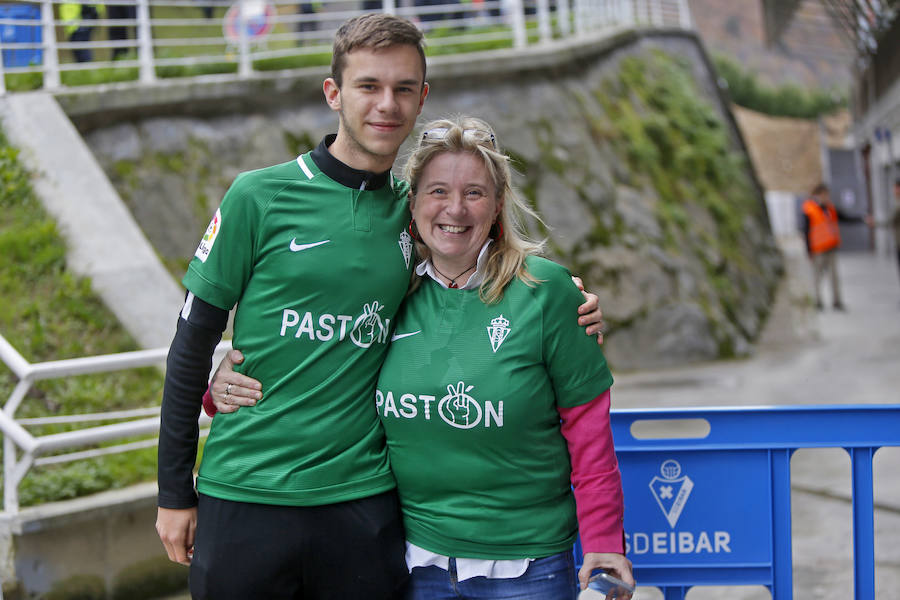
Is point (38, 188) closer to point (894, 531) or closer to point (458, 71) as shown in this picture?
point (458, 71)

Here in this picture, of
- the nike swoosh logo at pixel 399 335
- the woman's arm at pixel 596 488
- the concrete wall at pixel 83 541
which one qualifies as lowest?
the concrete wall at pixel 83 541

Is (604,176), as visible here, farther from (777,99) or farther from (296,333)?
(777,99)

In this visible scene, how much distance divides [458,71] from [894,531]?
804 cm

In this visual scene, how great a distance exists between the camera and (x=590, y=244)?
434 inches

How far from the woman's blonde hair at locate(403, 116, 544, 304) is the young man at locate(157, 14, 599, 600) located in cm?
10

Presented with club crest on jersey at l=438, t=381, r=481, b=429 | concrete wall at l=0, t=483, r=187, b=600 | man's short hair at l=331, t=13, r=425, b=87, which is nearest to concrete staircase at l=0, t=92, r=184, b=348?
concrete wall at l=0, t=483, r=187, b=600

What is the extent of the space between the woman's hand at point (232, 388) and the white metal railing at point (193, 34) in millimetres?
6148

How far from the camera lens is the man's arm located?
2.29 m

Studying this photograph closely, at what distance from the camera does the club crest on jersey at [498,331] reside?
2293 mm

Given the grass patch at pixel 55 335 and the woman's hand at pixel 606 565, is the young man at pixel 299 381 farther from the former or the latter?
the grass patch at pixel 55 335

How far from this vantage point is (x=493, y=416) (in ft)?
7.40

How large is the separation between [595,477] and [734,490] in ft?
2.60

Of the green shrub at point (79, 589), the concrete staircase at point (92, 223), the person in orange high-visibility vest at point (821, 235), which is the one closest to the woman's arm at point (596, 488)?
the green shrub at point (79, 589)

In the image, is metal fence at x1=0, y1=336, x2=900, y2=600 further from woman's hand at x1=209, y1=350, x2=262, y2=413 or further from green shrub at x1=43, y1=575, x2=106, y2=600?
green shrub at x1=43, y1=575, x2=106, y2=600
